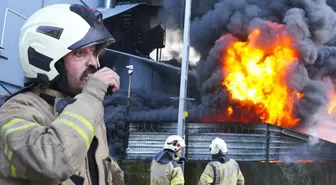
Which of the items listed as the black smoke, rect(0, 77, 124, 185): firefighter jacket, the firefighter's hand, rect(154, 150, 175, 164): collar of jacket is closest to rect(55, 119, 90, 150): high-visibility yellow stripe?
rect(0, 77, 124, 185): firefighter jacket

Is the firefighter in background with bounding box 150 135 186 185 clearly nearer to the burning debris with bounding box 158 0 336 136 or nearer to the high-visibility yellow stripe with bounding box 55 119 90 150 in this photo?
the high-visibility yellow stripe with bounding box 55 119 90 150

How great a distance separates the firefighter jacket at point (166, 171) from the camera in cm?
571

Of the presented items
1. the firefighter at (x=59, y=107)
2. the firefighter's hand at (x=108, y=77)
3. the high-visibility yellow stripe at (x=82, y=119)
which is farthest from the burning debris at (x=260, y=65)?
the high-visibility yellow stripe at (x=82, y=119)

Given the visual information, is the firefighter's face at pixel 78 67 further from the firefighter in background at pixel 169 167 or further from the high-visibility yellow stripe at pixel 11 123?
the firefighter in background at pixel 169 167

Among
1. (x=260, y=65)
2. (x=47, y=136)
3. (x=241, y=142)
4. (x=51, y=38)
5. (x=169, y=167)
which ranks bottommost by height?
(x=169, y=167)

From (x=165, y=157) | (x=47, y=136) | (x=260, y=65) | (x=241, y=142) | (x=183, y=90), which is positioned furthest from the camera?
(x=260, y=65)

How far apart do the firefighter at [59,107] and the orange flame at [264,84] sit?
1548 cm

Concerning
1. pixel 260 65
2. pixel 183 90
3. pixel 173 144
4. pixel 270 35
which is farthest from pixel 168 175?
pixel 270 35

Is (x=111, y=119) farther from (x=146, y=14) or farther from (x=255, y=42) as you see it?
(x=255, y=42)

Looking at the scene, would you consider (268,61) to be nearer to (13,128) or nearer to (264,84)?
(264,84)

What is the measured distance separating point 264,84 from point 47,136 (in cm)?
1606

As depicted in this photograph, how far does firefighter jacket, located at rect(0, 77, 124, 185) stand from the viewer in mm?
1174

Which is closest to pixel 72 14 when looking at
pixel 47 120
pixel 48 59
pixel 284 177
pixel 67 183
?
pixel 48 59

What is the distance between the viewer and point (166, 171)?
18.7 ft
